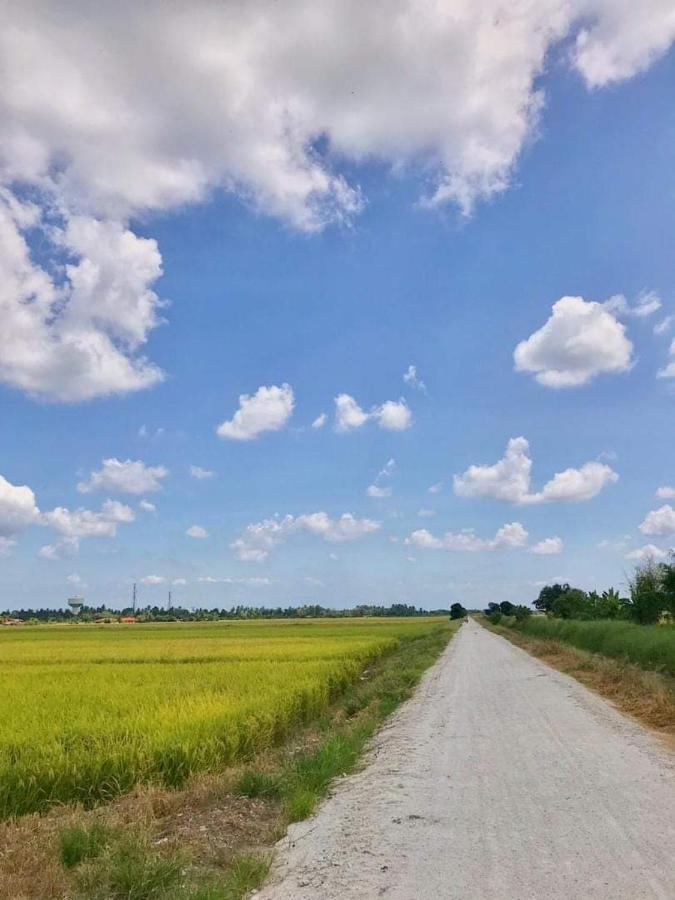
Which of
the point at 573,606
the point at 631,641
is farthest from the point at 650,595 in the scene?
the point at 573,606

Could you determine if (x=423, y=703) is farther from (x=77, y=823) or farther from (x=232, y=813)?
(x=77, y=823)

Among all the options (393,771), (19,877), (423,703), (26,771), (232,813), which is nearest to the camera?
(19,877)

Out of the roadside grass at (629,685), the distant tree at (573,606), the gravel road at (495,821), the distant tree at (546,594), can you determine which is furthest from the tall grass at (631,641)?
the distant tree at (546,594)

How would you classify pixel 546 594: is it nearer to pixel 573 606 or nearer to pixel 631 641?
pixel 573 606

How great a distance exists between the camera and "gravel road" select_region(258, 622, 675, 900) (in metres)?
5.25

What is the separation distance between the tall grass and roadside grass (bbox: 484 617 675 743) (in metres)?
0.33

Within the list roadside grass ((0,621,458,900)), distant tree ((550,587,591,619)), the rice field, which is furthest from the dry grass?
distant tree ((550,587,591,619))

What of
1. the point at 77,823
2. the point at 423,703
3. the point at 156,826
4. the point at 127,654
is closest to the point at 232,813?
the point at 156,826

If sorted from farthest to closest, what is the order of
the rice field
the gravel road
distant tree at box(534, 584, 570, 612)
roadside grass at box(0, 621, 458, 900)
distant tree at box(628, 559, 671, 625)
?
distant tree at box(534, 584, 570, 612) → distant tree at box(628, 559, 671, 625) → the rice field → roadside grass at box(0, 621, 458, 900) → the gravel road

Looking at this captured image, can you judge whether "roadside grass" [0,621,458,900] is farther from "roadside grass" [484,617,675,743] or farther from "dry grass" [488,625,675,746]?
"roadside grass" [484,617,675,743]

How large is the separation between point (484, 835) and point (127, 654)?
96.8ft

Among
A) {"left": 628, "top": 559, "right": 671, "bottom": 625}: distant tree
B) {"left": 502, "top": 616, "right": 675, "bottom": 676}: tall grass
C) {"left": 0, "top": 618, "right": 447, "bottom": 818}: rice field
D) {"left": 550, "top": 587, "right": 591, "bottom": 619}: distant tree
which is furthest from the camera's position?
{"left": 550, "top": 587, "right": 591, "bottom": 619}: distant tree

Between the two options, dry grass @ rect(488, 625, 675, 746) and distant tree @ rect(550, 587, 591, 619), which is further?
distant tree @ rect(550, 587, 591, 619)

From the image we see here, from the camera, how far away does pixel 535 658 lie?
1299 inches
